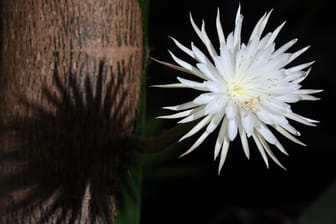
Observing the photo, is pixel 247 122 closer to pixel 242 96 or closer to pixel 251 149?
pixel 242 96

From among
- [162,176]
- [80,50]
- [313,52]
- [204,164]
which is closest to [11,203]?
[80,50]

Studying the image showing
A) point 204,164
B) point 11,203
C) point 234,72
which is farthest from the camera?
point 204,164

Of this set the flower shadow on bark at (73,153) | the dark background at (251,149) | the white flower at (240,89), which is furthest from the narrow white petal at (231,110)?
the dark background at (251,149)

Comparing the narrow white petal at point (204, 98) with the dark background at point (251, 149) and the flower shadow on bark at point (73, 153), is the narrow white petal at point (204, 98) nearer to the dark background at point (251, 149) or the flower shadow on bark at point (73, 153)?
the flower shadow on bark at point (73, 153)

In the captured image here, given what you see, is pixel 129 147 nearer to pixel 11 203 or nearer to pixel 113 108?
pixel 113 108

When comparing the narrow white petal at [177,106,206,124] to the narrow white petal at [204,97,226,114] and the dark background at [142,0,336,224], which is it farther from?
the dark background at [142,0,336,224]

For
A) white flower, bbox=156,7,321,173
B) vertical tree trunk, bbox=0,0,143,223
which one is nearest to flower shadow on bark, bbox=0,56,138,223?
vertical tree trunk, bbox=0,0,143,223

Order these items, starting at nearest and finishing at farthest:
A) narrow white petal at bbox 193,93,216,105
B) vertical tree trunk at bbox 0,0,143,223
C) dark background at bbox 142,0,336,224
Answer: narrow white petal at bbox 193,93,216,105, vertical tree trunk at bbox 0,0,143,223, dark background at bbox 142,0,336,224
